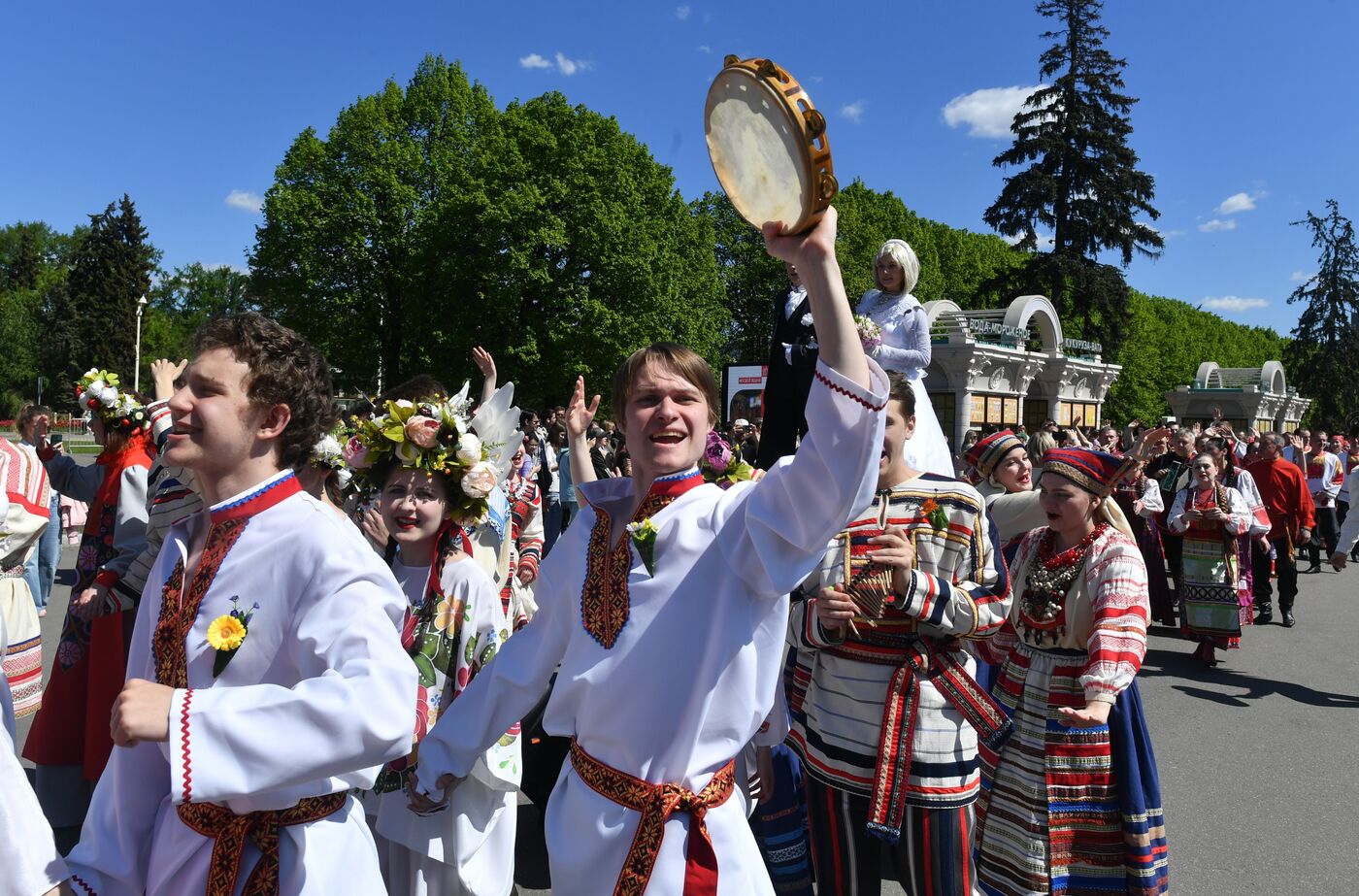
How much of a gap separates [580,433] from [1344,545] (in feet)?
25.4

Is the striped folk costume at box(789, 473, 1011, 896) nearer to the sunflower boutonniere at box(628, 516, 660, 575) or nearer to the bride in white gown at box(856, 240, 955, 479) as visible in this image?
the sunflower boutonniere at box(628, 516, 660, 575)

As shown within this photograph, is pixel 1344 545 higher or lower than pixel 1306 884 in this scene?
higher

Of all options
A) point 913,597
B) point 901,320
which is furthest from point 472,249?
point 913,597

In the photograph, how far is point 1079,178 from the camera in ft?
148

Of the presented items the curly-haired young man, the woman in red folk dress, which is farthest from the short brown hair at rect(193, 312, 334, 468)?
the woman in red folk dress

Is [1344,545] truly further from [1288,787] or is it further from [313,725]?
[313,725]

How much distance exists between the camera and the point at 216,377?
218 centimetres

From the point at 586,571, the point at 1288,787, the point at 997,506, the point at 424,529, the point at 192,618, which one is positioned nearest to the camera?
the point at 192,618

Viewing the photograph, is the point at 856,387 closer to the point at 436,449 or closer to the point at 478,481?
the point at 478,481

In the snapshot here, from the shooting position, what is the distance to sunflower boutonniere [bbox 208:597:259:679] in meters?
1.98

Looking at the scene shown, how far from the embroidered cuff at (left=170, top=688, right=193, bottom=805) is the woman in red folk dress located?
3521mm

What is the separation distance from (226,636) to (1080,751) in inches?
116

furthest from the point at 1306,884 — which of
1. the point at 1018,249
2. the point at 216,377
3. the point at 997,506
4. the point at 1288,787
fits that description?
the point at 1018,249

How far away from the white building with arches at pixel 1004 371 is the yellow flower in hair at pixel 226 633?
25.4m
